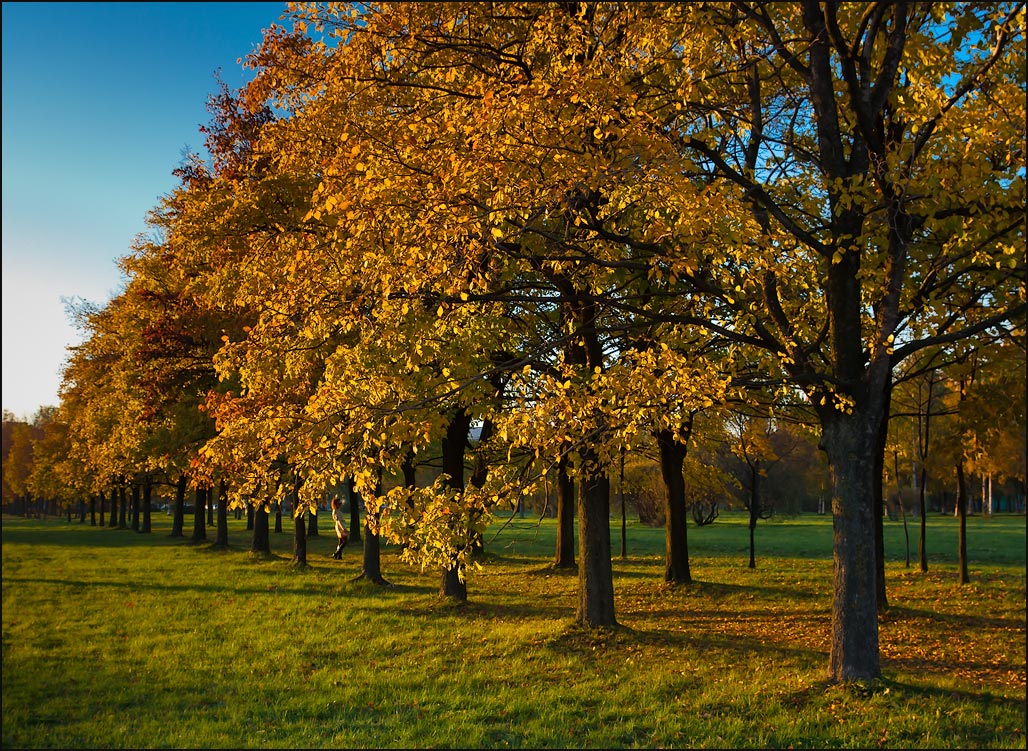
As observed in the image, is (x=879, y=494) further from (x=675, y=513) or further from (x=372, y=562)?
(x=372, y=562)

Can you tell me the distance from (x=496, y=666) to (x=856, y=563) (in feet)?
16.3

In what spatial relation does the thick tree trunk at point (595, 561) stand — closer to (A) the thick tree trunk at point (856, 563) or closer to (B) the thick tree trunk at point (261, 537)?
(A) the thick tree trunk at point (856, 563)

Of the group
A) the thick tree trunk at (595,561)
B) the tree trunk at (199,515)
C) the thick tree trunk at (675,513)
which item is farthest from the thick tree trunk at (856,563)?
the tree trunk at (199,515)

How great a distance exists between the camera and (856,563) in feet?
28.1

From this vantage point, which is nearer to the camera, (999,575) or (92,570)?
(999,575)

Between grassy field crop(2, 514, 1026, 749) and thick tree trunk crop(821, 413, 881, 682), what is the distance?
34 centimetres

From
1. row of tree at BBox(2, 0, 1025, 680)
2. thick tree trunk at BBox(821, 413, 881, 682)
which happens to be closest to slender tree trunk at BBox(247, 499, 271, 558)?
row of tree at BBox(2, 0, 1025, 680)

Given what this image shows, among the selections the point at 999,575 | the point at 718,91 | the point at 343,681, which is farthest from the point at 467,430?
the point at 999,575

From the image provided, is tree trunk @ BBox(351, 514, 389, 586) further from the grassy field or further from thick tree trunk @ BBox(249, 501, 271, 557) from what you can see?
thick tree trunk @ BBox(249, 501, 271, 557)

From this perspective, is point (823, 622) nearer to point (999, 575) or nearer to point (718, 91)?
point (718, 91)

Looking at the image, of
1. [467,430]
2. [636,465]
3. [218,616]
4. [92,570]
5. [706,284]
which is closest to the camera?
[706,284]

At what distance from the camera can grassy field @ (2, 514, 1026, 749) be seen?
7.30m

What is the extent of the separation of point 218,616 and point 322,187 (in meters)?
9.72

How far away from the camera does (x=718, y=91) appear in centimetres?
1002
